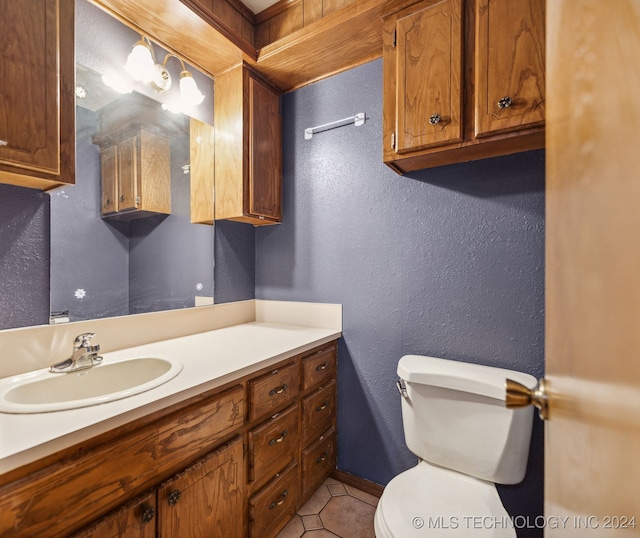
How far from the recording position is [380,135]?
1.62 meters

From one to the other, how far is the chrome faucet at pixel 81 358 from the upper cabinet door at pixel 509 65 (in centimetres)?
164

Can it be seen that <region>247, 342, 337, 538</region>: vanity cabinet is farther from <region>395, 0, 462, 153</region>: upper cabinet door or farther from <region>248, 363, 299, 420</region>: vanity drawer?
<region>395, 0, 462, 153</region>: upper cabinet door

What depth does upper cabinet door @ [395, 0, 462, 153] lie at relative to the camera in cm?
117

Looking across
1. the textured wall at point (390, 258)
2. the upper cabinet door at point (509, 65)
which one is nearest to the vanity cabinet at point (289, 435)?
the textured wall at point (390, 258)

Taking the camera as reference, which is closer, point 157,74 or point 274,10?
point 157,74

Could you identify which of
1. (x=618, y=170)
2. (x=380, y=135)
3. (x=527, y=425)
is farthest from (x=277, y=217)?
(x=618, y=170)

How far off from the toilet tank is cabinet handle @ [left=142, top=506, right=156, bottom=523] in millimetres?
949

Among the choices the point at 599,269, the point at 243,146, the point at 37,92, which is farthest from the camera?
the point at 243,146

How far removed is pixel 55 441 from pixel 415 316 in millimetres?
1376

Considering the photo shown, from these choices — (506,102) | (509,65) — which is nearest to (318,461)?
(506,102)

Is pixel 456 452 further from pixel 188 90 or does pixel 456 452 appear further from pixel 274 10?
pixel 274 10

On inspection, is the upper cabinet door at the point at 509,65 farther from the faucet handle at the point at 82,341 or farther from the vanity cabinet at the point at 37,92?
the faucet handle at the point at 82,341

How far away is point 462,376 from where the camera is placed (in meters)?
1.17

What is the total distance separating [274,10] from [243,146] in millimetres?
759
